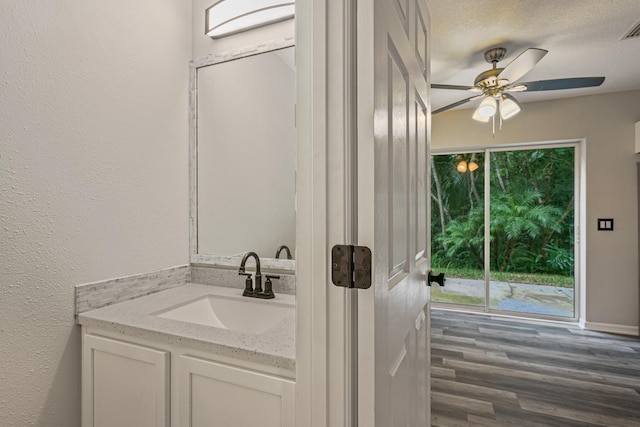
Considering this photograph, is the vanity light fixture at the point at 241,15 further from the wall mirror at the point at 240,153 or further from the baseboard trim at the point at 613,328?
the baseboard trim at the point at 613,328

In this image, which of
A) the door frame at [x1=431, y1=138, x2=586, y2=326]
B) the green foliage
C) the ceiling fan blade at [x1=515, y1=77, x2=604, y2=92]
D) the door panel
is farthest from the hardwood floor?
the ceiling fan blade at [x1=515, y1=77, x2=604, y2=92]

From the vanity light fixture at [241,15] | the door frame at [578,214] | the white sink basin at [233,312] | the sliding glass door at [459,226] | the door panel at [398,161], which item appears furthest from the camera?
A: the sliding glass door at [459,226]

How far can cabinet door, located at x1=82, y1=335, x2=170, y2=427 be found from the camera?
101cm

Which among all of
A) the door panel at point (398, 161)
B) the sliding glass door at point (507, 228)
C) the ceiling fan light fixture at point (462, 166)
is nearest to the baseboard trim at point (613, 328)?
the sliding glass door at point (507, 228)

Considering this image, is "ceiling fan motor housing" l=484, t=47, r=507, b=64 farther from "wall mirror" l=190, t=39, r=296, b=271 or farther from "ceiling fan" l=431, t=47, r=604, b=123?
"wall mirror" l=190, t=39, r=296, b=271

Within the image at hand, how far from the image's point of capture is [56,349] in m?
1.14

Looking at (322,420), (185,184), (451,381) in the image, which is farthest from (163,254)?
(451,381)

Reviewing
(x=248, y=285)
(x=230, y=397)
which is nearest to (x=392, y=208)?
(x=230, y=397)

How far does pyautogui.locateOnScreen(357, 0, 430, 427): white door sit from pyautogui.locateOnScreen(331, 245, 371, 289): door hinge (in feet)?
0.06

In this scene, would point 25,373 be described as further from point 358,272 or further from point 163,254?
point 358,272

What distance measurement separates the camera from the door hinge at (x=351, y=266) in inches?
26.0

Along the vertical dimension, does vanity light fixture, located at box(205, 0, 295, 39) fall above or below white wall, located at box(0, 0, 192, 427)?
above

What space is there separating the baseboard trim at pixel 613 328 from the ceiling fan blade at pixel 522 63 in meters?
2.82

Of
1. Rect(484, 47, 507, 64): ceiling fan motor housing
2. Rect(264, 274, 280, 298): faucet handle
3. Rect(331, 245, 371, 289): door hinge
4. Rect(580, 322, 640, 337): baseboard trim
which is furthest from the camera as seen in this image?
Rect(580, 322, 640, 337): baseboard trim
